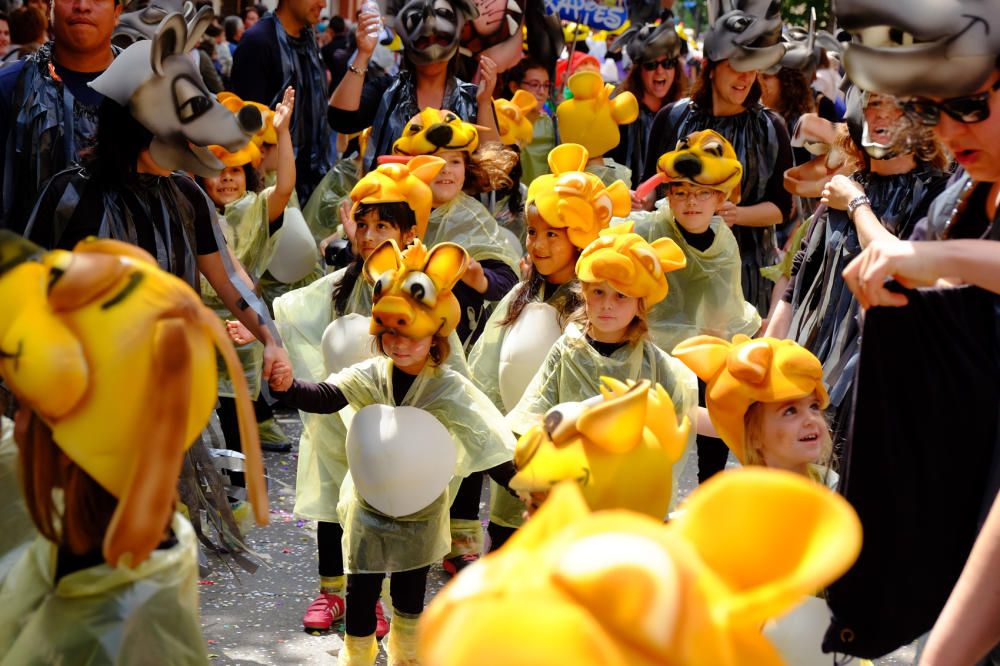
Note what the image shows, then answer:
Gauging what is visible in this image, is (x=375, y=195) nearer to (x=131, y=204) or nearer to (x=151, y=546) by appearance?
(x=131, y=204)

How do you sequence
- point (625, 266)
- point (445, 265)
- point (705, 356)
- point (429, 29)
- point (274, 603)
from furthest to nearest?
point (429, 29) < point (274, 603) < point (625, 266) < point (445, 265) < point (705, 356)

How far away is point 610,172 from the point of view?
25.3ft

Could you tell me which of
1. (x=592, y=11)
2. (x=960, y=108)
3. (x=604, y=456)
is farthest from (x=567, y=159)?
(x=592, y=11)

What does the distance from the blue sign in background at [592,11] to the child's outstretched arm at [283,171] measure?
17.1 ft

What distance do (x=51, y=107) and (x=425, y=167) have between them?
4.78ft

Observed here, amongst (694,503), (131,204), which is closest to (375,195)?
(131,204)

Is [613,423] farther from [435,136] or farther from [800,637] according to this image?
[435,136]

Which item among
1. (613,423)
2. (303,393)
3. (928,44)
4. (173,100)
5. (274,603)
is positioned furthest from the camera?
(274,603)

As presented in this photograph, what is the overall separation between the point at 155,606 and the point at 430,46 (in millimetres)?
4491

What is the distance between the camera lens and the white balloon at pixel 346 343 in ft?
15.4

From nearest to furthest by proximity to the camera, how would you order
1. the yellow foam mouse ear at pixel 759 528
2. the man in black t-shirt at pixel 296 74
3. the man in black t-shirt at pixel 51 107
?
the yellow foam mouse ear at pixel 759 528 < the man in black t-shirt at pixel 51 107 < the man in black t-shirt at pixel 296 74

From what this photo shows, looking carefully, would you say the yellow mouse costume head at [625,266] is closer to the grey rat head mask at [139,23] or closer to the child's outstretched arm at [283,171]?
the grey rat head mask at [139,23]

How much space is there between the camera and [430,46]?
21.2ft

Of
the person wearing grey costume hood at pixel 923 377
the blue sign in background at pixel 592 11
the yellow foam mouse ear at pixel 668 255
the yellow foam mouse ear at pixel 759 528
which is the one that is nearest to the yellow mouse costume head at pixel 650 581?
the yellow foam mouse ear at pixel 759 528
